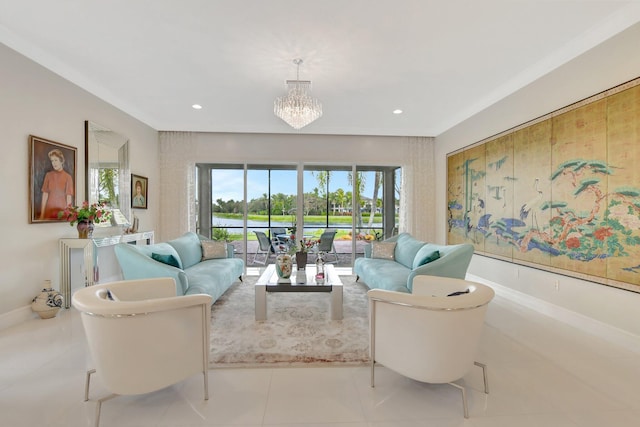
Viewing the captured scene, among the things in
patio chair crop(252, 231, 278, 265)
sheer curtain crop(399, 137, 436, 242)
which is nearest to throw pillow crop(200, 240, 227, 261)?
patio chair crop(252, 231, 278, 265)

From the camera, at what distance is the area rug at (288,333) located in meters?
2.54

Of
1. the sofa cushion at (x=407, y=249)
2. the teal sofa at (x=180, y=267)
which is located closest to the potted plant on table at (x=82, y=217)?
the teal sofa at (x=180, y=267)

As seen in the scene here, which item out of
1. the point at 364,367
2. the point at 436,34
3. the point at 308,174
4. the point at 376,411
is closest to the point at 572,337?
the point at 364,367

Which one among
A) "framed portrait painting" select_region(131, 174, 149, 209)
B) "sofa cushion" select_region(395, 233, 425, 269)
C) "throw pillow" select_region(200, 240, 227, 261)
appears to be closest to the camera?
"sofa cushion" select_region(395, 233, 425, 269)

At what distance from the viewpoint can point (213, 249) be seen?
16.1 feet

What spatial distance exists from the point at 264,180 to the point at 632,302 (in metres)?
5.89

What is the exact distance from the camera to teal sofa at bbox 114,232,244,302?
124 inches

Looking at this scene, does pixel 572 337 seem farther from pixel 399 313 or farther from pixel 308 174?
pixel 308 174

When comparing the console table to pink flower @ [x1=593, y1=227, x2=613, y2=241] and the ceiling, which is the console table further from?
pink flower @ [x1=593, y1=227, x2=613, y2=241]

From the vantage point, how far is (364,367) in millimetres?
2412

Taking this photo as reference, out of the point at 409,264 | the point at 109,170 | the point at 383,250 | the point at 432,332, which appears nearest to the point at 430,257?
the point at 409,264

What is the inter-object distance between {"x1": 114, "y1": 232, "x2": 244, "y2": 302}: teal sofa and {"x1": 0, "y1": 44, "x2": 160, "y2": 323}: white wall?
1.04 m

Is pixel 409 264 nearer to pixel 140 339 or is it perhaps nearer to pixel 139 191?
pixel 140 339

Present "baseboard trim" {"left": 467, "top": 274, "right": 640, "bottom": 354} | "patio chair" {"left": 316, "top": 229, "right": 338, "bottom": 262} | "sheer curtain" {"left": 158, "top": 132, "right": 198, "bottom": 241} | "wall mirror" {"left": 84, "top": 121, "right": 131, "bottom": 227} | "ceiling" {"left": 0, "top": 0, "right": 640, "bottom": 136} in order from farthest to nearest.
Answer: "patio chair" {"left": 316, "top": 229, "right": 338, "bottom": 262}, "sheer curtain" {"left": 158, "top": 132, "right": 198, "bottom": 241}, "wall mirror" {"left": 84, "top": 121, "right": 131, "bottom": 227}, "baseboard trim" {"left": 467, "top": 274, "right": 640, "bottom": 354}, "ceiling" {"left": 0, "top": 0, "right": 640, "bottom": 136}
